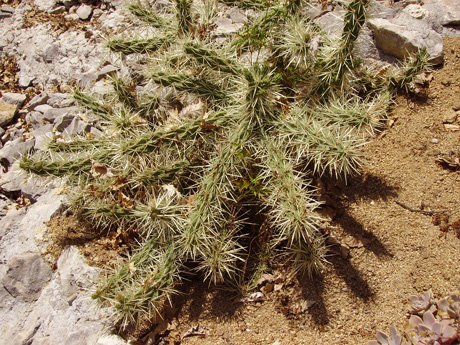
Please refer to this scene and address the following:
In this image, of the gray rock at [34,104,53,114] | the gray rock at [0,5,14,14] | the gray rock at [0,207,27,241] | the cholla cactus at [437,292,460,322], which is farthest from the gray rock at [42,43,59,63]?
the cholla cactus at [437,292,460,322]

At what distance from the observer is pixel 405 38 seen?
3.61 metres

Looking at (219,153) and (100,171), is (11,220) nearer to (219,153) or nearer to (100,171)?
(100,171)

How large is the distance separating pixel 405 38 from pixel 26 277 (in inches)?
160

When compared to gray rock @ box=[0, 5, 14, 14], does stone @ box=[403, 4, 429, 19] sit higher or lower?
higher

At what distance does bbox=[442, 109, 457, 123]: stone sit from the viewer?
3225 millimetres

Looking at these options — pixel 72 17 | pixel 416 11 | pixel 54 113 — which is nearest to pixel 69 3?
pixel 72 17

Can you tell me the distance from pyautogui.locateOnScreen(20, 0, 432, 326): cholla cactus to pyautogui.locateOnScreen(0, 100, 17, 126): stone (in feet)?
5.25

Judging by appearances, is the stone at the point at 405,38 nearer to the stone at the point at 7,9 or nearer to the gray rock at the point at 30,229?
the gray rock at the point at 30,229

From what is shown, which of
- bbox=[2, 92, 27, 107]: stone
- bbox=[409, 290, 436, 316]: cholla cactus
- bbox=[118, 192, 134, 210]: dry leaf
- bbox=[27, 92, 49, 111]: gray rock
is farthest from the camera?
bbox=[2, 92, 27, 107]: stone

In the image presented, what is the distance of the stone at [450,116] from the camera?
3.22 metres

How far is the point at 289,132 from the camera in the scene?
286 cm

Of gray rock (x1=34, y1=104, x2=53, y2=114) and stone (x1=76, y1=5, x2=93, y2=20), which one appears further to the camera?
stone (x1=76, y1=5, x2=93, y2=20)

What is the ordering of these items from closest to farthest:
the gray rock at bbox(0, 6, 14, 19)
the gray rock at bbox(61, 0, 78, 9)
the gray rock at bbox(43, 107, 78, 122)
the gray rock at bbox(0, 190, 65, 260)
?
the gray rock at bbox(0, 190, 65, 260)
the gray rock at bbox(43, 107, 78, 122)
the gray rock at bbox(61, 0, 78, 9)
the gray rock at bbox(0, 6, 14, 19)

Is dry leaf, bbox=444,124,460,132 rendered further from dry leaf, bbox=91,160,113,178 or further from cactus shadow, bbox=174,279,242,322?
dry leaf, bbox=91,160,113,178
